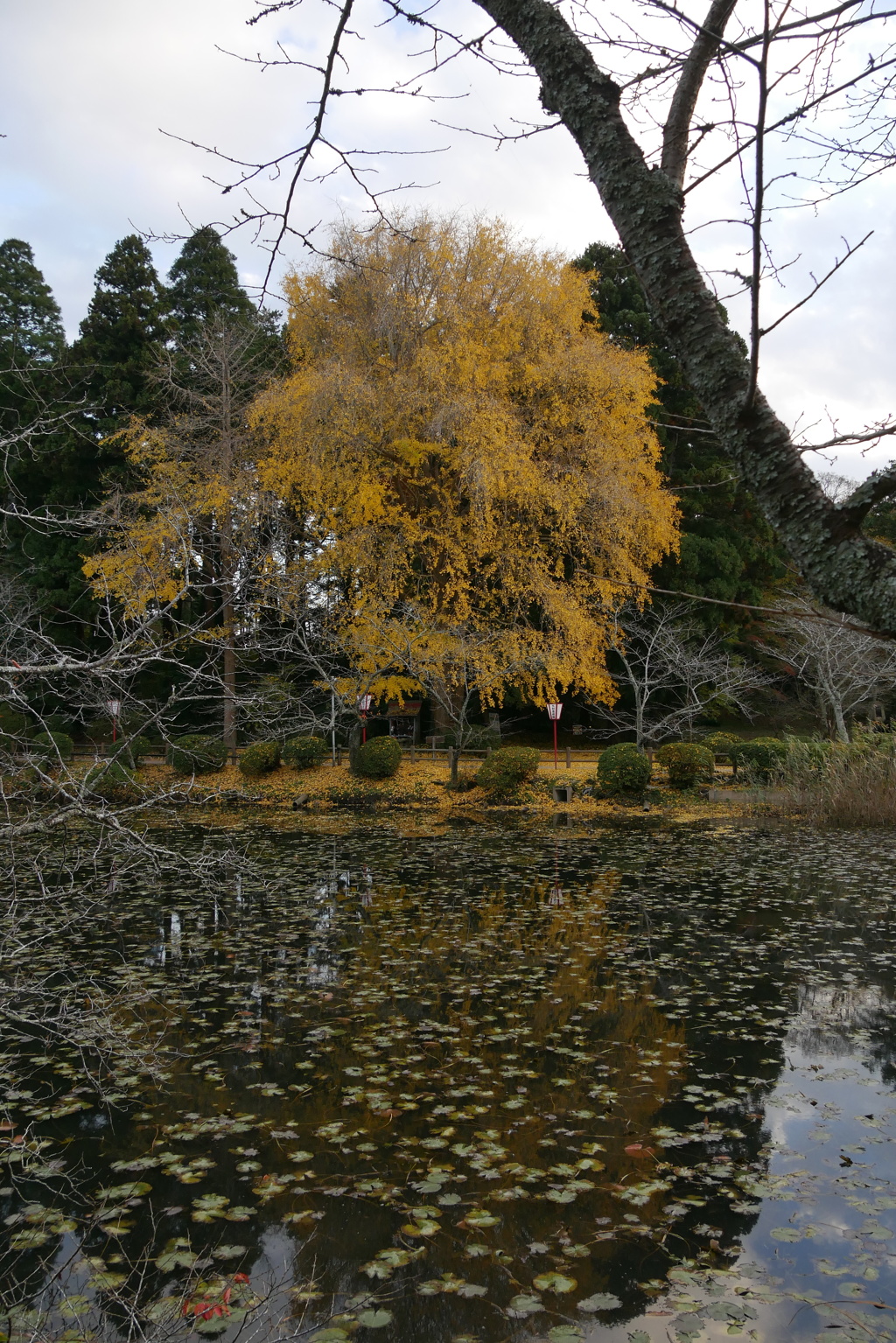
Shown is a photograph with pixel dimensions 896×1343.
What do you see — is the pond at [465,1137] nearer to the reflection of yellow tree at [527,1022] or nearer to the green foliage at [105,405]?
the reflection of yellow tree at [527,1022]

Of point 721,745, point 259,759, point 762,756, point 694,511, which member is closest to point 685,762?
point 762,756

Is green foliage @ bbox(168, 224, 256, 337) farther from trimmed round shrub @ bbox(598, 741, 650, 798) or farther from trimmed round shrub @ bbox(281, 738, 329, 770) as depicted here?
trimmed round shrub @ bbox(598, 741, 650, 798)

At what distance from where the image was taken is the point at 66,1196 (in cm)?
342

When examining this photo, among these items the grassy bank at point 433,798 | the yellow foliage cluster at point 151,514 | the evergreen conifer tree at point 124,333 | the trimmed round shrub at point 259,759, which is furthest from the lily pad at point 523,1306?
the evergreen conifer tree at point 124,333

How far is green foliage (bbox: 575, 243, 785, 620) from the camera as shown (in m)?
23.8

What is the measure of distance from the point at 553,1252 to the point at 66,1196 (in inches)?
69.3

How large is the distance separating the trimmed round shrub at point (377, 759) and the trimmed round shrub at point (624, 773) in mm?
3908

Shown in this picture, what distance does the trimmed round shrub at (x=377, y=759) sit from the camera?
1778 cm

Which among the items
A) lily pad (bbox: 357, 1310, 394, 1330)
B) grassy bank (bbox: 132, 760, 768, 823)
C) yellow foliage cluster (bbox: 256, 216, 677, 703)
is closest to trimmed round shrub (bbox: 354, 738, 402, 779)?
grassy bank (bbox: 132, 760, 768, 823)

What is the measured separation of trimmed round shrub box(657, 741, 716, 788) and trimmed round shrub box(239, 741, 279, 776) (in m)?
7.61

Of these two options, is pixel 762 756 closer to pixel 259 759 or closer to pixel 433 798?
pixel 433 798

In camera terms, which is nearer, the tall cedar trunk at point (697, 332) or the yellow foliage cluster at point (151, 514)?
the tall cedar trunk at point (697, 332)

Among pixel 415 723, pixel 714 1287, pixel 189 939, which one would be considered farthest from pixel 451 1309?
pixel 415 723

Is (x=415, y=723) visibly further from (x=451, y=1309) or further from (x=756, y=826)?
(x=451, y=1309)
